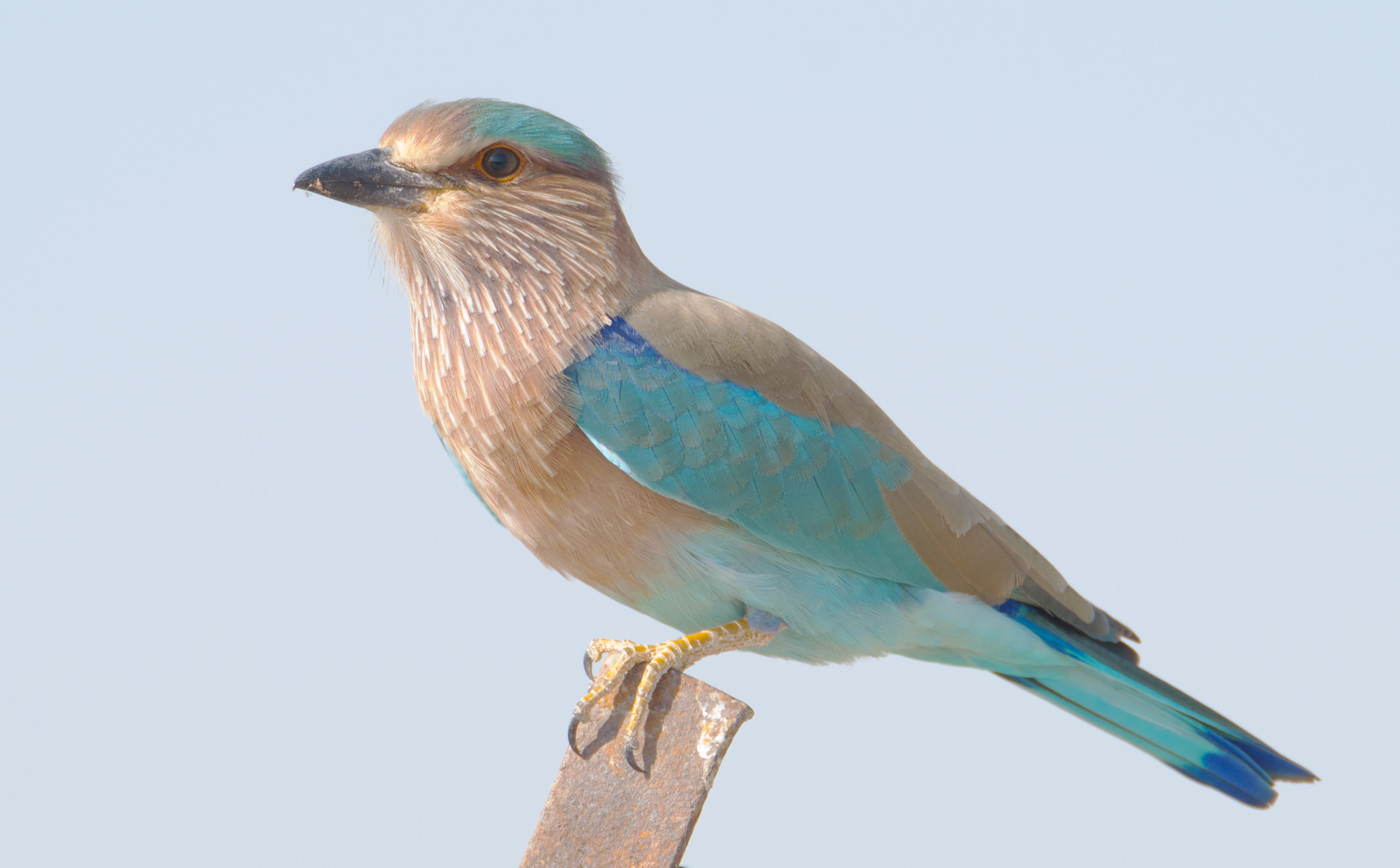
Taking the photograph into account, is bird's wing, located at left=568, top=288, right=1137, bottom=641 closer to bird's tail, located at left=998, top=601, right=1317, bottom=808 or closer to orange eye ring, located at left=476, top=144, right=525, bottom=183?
bird's tail, located at left=998, top=601, right=1317, bottom=808

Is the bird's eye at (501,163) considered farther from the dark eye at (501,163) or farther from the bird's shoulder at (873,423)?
the bird's shoulder at (873,423)

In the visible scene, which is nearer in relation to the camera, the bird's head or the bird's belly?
the bird's belly

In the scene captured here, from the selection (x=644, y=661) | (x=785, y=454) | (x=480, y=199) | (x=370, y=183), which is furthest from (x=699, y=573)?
(x=370, y=183)

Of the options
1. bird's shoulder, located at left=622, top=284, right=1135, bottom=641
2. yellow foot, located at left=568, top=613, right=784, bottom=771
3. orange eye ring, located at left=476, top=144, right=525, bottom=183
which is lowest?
yellow foot, located at left=568, top=613, right=784, bottom=771

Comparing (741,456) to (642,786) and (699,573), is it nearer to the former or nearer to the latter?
(699,573)

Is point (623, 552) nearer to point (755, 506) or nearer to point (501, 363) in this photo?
point (755, 506)

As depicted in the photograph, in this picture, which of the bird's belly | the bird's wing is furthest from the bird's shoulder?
the bird's belly

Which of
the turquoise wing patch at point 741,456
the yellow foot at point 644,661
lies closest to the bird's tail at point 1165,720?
the turquoise wing patch at point 741,456
